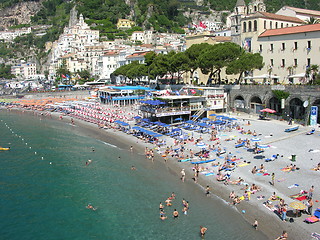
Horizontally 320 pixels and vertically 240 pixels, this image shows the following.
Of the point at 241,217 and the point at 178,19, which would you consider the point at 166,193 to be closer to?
the point at 241,217

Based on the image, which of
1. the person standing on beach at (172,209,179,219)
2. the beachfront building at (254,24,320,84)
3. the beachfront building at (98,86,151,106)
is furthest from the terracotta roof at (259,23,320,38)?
the person standing on beach at (172,209,179,219)

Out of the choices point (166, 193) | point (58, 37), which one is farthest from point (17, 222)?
point (58, 37)

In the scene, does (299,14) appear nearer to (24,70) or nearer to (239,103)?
(239,103)

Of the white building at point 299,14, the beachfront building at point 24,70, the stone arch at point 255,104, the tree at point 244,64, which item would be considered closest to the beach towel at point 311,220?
the stone arch at point 255,104

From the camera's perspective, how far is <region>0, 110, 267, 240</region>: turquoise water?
2080 centimetres

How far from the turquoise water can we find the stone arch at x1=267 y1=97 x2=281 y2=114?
22.0m

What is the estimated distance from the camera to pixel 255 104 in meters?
49.3

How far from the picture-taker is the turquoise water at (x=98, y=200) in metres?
20.8

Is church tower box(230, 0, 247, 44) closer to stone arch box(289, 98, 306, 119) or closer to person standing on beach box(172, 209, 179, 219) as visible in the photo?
stone arch box(289, 98, 306, 119)

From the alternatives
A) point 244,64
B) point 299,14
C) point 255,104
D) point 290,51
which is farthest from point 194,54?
point 299,14

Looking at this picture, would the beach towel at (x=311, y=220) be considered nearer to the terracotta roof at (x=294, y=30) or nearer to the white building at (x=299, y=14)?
the terracotta roof at (x=294, y=30)

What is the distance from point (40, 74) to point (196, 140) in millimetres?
150214

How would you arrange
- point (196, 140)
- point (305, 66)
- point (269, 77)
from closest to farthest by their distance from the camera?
1. point (196, 140)
2. point (305, 66)
3. point (269, 77)

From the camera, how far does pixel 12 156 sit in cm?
3831
